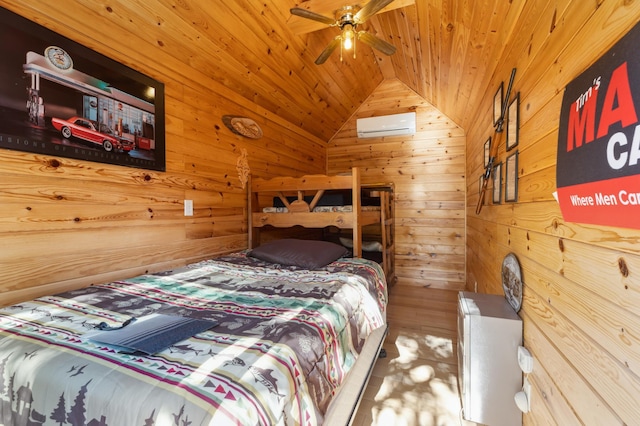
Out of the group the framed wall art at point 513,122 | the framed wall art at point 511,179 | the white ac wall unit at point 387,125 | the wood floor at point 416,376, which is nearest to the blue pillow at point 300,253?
the wood floor at point 416,376

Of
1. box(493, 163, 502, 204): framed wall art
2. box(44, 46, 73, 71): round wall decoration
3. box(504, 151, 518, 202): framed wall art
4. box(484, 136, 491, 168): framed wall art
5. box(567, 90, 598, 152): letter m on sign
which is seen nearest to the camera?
box(567, 90, 598, 152): letter m on sign

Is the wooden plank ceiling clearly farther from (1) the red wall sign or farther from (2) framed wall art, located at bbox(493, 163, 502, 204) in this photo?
(1) the red wall sign

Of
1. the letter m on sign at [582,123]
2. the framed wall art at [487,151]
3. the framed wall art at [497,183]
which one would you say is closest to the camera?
the letter m on sign at [582,123]

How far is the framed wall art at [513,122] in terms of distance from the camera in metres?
1.48

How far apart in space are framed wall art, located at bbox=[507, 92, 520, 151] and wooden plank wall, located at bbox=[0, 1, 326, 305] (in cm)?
207

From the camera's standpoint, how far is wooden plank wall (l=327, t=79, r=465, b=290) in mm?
3924

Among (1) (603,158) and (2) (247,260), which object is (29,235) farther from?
(1) (603,158)

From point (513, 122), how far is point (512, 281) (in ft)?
2.87

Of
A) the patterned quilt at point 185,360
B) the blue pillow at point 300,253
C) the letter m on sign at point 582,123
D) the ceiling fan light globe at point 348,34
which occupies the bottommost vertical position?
the patterned quilt at point 185,360

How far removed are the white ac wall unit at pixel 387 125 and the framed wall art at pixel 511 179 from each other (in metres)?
2.57

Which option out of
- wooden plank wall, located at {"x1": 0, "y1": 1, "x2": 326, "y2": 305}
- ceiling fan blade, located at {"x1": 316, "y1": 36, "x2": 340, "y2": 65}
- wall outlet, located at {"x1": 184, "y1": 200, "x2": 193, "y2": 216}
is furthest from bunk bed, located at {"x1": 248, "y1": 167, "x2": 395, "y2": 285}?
ceiling fan blade, located at {"x1": 316, "y1": 36, "x2": 340, "y2": 65}

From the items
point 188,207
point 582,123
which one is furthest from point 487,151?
point 188,207

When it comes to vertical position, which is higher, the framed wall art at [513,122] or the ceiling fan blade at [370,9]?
the ceiling fan blade at [370,9]

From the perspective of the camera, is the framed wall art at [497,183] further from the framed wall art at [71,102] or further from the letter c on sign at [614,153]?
the framed wall art at [71,102]
